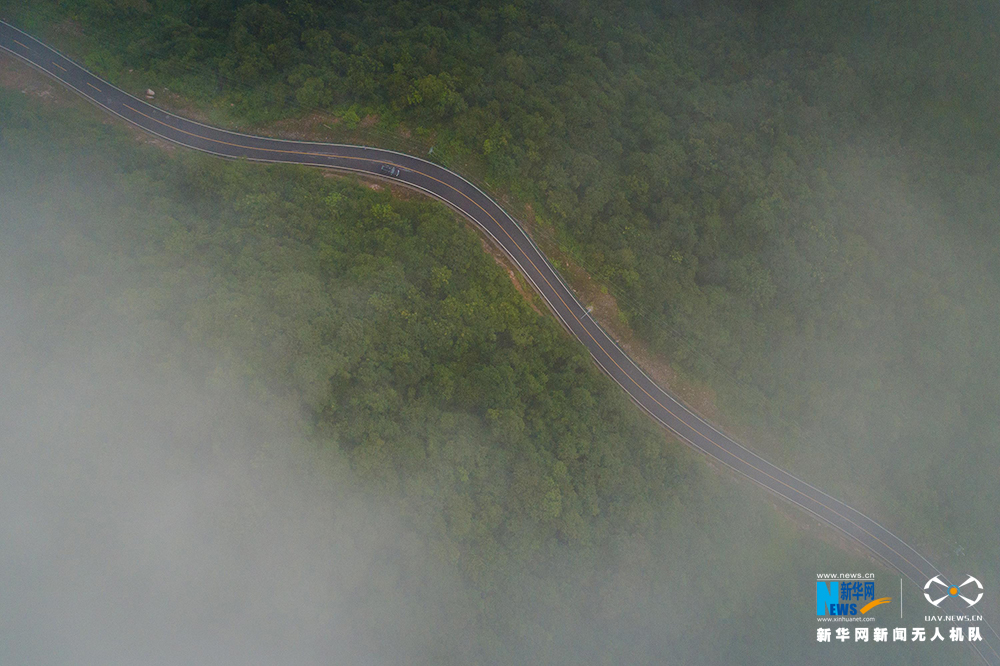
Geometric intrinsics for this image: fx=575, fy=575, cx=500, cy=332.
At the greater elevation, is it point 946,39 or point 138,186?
point 946,39

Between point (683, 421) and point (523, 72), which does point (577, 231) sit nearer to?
point (523, 72)

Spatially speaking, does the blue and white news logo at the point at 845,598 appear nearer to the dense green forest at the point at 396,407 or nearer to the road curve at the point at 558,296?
the dense green forest at the point at 396,407

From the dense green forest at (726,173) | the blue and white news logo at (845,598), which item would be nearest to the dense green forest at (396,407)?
the blue and white news logo at (845,598)

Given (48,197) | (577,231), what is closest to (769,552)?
(577,231)

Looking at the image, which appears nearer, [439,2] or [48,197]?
[48,197]

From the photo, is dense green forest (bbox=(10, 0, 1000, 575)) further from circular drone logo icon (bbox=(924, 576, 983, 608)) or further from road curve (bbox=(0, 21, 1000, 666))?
circular drone logo icon (bbox=(924, 576, 983, 608))

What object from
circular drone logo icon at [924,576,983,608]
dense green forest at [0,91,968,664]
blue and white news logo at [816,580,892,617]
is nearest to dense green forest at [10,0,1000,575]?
circular drone logo icon at [924,576,983,608]
